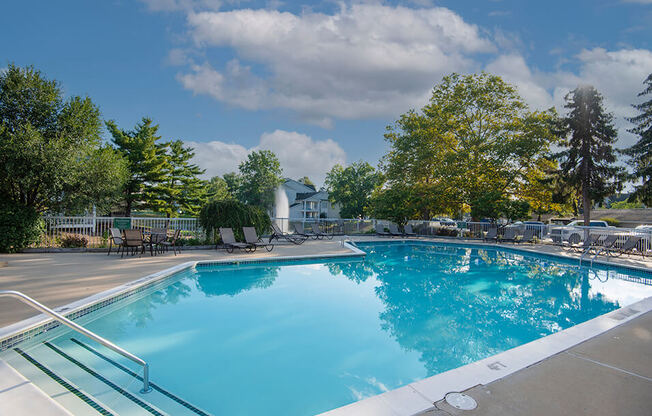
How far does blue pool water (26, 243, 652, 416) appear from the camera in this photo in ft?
11.4

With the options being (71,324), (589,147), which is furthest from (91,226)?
(589,147)

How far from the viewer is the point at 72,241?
10.6 meters

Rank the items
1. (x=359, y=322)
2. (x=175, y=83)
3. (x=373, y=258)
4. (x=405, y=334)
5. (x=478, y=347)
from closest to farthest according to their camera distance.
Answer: (x=478, y=347) < (x=405, y=334) < (x=359, y=322) < (x=373, y=258) < (x=175, y=83)

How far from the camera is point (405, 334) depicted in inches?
197

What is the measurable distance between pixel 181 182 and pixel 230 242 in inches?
797

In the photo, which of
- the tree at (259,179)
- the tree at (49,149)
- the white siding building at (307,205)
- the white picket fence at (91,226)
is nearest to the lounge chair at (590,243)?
the white picket fence at (91,226)

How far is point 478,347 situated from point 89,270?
8093 millimetres

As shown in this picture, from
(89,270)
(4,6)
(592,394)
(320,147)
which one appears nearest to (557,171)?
(320,147)

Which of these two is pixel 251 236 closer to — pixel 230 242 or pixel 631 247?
pixel 230 242

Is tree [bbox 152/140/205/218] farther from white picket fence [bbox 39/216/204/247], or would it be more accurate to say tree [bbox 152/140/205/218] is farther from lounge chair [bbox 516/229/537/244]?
lounge chair [bbox 516/229/537/244]

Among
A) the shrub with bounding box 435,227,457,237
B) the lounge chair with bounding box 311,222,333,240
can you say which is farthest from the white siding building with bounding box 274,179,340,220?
the lounge chair with bounding box 311,222,333,240

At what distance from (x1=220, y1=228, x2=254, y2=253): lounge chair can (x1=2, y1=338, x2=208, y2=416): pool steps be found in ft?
23.9

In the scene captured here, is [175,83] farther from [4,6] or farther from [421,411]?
[421,411]

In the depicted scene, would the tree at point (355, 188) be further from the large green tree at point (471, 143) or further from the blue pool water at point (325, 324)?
the blue pool water at point (325, 324)
